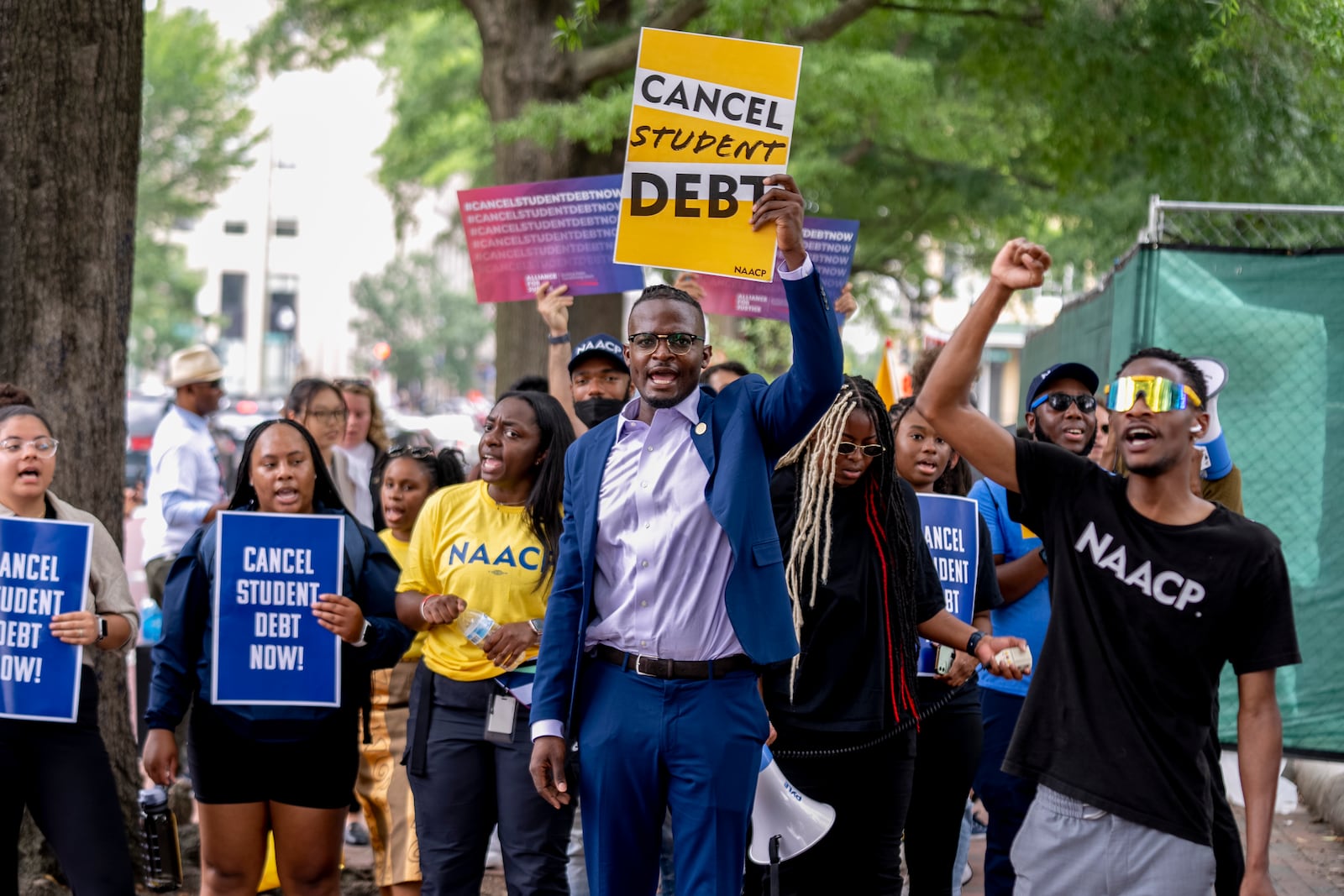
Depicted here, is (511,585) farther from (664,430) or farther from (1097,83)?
(1097,83)

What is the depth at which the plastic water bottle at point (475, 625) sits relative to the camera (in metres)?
5.10

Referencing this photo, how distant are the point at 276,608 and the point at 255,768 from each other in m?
0.55

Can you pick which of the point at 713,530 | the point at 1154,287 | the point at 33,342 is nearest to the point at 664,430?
the point at 713,530

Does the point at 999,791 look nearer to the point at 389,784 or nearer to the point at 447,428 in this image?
the point at 389,784

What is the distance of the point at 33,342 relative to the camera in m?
6.47

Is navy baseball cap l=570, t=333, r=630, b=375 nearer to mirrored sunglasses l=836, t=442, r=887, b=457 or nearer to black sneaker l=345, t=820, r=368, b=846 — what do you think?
mirrored sunglasses l=836, t=442, r=887, b=457

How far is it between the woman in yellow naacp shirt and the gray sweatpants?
71.8 inches

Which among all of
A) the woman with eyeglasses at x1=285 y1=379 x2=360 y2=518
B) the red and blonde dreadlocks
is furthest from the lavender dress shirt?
the woman with eyeglasses at x1=285 y1=379 x2=360 y2=518

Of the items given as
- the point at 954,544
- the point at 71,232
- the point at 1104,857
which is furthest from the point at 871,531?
the point at 71,232

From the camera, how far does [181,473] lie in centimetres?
829

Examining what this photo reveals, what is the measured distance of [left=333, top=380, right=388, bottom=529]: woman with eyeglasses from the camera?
8.48m

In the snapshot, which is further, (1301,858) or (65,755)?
(1301,858)

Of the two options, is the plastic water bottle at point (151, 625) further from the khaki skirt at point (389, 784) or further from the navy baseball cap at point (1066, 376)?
the navy baseball cap at point (1066, 376)

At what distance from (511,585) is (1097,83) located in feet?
24.8
